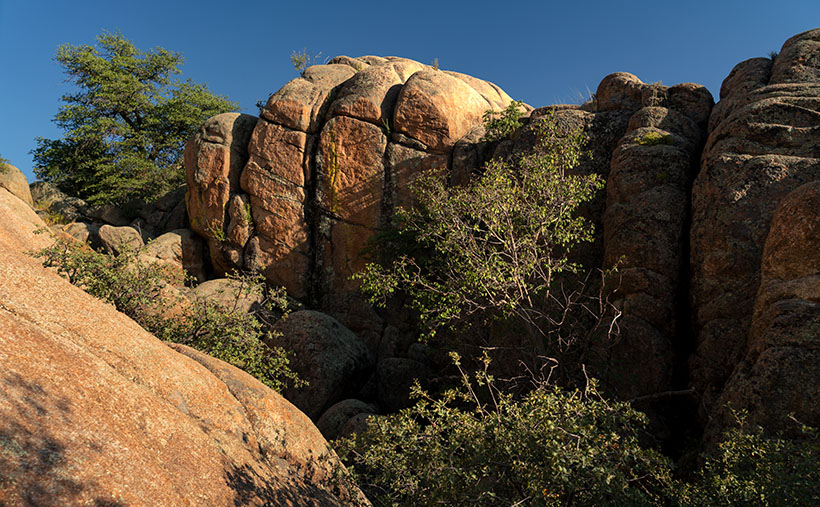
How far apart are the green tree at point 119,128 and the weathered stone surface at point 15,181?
57.8 inches

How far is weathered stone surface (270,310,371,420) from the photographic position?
15219 millimetres

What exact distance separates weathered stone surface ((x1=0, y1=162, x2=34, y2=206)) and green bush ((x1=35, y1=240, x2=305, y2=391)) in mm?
19789

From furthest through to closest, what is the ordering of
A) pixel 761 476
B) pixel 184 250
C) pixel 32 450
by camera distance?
pixel 184 250 < pixel 761 476 < pixel 32 450

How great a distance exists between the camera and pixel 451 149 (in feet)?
68.3

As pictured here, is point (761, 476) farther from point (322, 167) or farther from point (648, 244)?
point (322, 167)

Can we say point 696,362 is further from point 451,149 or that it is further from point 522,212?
point 451,149

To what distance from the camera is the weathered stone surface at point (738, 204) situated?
1113cm

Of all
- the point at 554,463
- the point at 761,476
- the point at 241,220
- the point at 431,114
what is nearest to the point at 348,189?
the point at 431,114

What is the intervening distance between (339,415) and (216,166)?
1441cm

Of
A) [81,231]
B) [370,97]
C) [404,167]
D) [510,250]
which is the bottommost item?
[510,250]

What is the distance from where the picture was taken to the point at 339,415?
46.1ft

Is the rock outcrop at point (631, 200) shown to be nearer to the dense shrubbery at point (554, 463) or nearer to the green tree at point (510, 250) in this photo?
the green tree at point (510, 250)

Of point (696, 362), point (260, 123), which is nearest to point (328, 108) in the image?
point (260, 123)

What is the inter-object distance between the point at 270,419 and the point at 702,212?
11.1 meters
